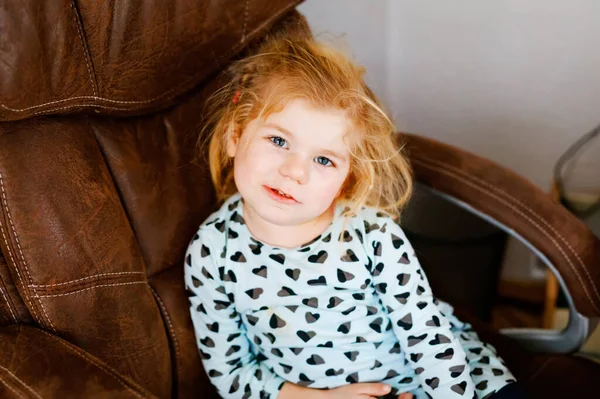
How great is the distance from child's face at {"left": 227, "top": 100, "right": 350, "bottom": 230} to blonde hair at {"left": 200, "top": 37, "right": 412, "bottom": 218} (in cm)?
2

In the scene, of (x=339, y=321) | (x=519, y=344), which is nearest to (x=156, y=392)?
(x=339, y=321)

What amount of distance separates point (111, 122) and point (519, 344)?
0.91 meters

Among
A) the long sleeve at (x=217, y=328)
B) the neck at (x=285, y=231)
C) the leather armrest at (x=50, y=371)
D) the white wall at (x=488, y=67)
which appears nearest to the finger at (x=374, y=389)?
the long sleeve at (x=217, y=328)

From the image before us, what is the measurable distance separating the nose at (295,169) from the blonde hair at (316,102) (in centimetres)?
8

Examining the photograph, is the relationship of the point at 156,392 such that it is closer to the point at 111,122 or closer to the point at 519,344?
the point at 111,122

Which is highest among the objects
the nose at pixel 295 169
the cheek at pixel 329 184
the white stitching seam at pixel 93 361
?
the nose at pixel 295 169

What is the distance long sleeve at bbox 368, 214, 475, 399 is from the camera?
3.55 ft

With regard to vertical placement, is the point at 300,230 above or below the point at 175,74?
below

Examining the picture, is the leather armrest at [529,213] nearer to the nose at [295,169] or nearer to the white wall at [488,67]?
the nose at [295,169]

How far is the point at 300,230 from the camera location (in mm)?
1106

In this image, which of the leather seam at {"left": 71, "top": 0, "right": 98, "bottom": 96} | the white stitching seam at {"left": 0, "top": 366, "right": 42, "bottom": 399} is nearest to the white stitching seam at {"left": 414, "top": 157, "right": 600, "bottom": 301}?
the leather seam at {"left": 71, "top": 0, "right": 98, "bottom": 96}

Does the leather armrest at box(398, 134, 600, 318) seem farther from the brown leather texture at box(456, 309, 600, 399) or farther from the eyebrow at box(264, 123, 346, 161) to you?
the eyebrow at box(264, 123, 346, 161)

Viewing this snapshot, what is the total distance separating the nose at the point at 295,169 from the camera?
3.19ft

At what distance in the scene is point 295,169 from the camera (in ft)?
3.19
